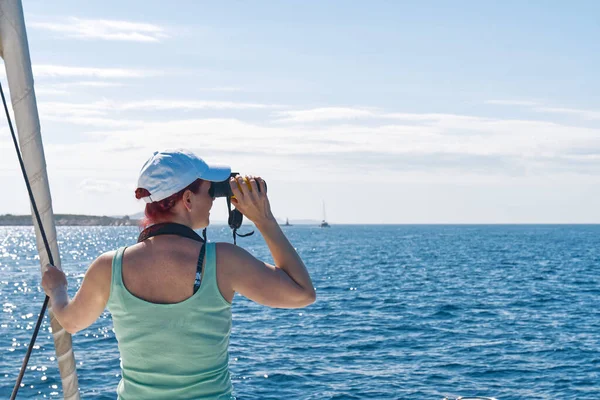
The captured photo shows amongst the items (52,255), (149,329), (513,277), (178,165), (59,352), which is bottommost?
(513,277)

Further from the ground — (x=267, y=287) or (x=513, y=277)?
(x=267, y=287)

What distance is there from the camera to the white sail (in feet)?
9.36

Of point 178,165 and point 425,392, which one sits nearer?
point 178,165

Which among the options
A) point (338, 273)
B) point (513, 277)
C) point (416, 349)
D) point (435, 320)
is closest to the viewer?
point (416, 349)

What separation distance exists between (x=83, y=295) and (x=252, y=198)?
0.66 metres

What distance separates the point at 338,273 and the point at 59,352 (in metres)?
52.1

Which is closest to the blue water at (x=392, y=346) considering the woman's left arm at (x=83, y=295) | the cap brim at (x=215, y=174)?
the woman's left arm at (x=83, y=295)

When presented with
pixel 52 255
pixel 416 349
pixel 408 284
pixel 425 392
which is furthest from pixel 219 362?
pixel 408 284

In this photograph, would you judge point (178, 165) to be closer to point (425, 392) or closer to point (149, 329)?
point (149, 329)

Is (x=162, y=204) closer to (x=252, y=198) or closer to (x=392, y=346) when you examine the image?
(x=252, y=198)

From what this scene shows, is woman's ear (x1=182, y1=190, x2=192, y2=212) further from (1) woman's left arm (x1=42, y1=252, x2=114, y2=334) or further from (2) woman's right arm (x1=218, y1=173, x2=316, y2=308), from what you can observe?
(1) woman's left arm (x1=42, y1=252, x2=114, y2=334)

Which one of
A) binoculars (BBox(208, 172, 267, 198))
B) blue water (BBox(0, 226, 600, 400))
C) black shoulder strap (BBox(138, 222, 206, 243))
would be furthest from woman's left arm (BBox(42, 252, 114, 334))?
blue water (BBox(0, 226, 600, 400))

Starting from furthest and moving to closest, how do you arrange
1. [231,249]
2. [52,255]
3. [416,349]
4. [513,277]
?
[513,277], [416,349], [52,255], [231,249]

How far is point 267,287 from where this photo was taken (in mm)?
2369
